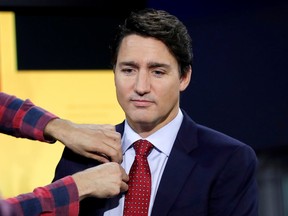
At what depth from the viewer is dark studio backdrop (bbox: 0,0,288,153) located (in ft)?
11.5

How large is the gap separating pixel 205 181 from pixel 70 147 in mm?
371

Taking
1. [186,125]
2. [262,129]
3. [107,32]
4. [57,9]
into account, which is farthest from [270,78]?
[186,125]

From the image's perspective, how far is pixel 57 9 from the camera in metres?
3.50

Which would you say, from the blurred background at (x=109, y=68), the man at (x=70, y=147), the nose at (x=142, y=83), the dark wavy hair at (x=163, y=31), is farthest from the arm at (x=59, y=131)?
the blurred background at (x=109, y=68)

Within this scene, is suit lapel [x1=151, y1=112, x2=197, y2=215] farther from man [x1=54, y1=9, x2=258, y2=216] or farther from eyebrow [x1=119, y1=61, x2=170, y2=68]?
eyebrow [x1=119, y1=61, x2=170, y2=68]

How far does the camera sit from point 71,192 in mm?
1760

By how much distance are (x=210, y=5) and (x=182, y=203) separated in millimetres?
1858

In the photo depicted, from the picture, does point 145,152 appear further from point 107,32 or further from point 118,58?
point 107,32

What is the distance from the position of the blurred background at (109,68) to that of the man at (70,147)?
4.96ft

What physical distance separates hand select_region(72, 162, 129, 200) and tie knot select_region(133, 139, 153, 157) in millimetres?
130

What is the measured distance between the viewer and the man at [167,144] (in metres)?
1.84

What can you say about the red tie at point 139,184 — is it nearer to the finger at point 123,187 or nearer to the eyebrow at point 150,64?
the finger at point 123,187

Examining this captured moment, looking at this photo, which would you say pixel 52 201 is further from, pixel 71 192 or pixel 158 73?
pixel 158 73

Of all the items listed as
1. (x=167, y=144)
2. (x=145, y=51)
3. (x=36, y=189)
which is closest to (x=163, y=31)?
(x=145, y=51)
